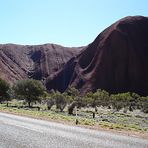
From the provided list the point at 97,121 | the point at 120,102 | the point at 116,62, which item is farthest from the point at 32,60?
the point at 97,121

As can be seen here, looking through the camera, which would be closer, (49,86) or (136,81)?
(136,81)

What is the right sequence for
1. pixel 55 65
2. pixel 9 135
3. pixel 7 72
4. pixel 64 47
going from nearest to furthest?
pixel 9 135 < pixel 7 72 < pixel 55 65 < pixel 64 47

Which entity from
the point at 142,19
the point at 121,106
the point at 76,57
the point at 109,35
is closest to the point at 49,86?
the point at 76,57

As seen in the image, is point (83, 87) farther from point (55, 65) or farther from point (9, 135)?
point (9, 135)

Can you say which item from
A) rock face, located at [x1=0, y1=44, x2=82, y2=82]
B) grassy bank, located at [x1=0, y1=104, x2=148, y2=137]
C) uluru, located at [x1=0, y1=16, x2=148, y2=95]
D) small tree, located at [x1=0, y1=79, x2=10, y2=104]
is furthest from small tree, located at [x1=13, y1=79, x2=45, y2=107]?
rock face, located at [x1=0, y1=44, x2=82, y2=82]

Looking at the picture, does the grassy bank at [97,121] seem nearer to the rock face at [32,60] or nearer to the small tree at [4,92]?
the small tree at [4,92]

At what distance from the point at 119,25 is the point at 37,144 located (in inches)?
4520

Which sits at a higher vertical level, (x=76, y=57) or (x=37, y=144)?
(x=76, y=57)

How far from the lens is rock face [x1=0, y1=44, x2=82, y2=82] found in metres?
145

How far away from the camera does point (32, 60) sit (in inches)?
6432

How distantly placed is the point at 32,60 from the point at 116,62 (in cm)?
6167

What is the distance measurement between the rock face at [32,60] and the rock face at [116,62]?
64.6 feet

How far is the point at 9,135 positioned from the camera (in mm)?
14133

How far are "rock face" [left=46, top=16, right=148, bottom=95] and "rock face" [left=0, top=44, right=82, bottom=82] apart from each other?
64.6ft
